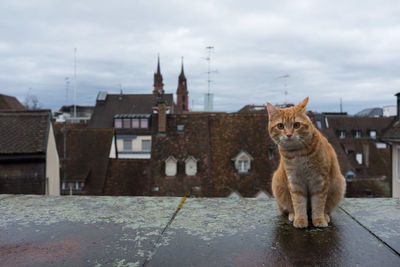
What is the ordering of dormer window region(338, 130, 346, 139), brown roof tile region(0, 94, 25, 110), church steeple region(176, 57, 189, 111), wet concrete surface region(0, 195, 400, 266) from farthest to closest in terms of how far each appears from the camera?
1. church steeple region(176, 57, 189, 111)
2. dormer window region(338, 130, 346, 139)
3. brown roof tile region(0, 94, 25, 110)
4. wet concrete surface region(0, 195, 400, 266)

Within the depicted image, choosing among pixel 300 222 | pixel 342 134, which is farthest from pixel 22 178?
pixel 342 134

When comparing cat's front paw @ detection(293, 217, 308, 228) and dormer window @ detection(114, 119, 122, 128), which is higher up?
dormer window @ detection(114, 119, 122, 128)

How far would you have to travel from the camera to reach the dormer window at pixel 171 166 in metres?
21.2

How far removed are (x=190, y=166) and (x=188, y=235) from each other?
62.4 ft

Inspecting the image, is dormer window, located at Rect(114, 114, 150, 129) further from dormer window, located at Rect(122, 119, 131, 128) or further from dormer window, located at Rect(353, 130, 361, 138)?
dormer window, located at Rect(353, 130, 361, 138)

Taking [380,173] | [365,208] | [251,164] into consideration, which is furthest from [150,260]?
[380,173]

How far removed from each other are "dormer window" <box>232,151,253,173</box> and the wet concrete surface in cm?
1775

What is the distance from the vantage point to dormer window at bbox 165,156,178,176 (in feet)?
69.6

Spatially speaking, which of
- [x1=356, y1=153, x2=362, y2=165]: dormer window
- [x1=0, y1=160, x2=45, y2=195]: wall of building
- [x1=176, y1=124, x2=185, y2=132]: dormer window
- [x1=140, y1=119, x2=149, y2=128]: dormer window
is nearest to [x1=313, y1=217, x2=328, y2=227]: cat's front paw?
[x1=0, y1=160, x2=45, y2=195]: wall of building

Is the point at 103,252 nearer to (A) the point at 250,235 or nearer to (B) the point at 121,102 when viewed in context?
(A) the point at 250,235

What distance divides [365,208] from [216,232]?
155 centimetres

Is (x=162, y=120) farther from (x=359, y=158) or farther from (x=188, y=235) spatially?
(x=359, y=158)

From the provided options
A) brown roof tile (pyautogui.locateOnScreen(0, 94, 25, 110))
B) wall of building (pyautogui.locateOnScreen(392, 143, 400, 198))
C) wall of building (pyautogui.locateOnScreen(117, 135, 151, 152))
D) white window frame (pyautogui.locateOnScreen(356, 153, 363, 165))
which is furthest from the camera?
white window frame (pyautogui.locateOnScreen(356, 153, 363, 165))

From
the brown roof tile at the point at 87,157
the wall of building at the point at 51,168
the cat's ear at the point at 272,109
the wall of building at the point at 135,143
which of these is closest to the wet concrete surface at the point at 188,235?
the cat's ear at the point at 272,109
